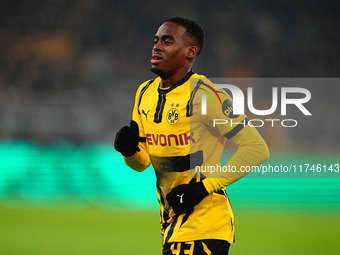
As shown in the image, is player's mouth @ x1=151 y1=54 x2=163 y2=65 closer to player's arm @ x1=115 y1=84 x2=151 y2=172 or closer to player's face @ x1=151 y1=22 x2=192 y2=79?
player's face @ x1=151 y1=22 x2=192 y2=79

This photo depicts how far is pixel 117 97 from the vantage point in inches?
409

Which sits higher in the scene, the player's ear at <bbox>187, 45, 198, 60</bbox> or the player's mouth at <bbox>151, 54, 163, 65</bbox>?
the player's ear at <bbox>187, 45, 198, 60</bbox>

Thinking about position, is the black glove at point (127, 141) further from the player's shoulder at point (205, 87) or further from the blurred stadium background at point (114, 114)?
the blurred stadium background at point (114, 114)

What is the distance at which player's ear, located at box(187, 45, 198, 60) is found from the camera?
2.65 m

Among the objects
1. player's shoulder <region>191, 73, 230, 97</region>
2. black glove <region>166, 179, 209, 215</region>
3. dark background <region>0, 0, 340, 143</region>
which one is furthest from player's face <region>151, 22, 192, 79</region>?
dark background <region>0, 0, 340, 143</region>

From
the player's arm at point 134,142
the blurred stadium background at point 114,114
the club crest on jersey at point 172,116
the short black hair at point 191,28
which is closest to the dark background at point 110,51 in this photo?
the blurred stadium background at point 114,114

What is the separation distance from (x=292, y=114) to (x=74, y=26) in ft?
17.3

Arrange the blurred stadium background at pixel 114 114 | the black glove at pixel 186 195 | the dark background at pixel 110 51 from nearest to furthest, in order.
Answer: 1. the black glove at pixel 186 195
2. the blurred stadium background at pixel 114 114
3. the dark background at pixel 110 51

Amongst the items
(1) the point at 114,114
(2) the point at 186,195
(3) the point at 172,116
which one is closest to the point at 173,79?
(3) the point at 172,116

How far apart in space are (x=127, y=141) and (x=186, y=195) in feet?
1.73

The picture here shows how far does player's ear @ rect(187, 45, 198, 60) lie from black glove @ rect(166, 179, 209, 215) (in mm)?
689

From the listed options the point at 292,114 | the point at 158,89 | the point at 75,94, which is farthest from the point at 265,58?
the point at 158,89

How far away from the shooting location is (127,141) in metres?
2.73

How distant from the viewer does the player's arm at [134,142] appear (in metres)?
2.73
